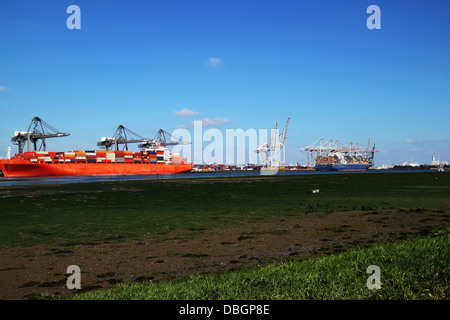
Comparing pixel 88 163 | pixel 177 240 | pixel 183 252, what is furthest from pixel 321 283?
pixel 88 163

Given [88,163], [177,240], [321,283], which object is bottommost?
[177,240]

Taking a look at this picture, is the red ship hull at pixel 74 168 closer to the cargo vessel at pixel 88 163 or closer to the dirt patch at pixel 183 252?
the cargo vessel at pixel 88 163

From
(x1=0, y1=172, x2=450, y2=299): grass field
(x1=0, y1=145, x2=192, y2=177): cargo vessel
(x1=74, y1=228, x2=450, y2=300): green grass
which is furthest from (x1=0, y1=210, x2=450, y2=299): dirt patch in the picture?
(x1=0, y1=145, x2=192, y2=177): cargo vessel

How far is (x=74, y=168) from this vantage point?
96.1 meters

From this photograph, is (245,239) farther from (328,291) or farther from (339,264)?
(328,291)

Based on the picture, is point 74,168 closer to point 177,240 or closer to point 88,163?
point 88,163

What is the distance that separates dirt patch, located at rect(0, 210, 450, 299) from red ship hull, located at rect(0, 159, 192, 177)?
8744 cm

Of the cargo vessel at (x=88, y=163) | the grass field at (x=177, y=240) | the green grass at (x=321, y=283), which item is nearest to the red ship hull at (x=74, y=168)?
the cargo vessel at (x=88, y=163)

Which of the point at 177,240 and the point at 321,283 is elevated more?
the point at 321,283

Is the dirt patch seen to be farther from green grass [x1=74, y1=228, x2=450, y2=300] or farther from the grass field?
green grass [x1=74, y1=228, x2=450, y2=300]

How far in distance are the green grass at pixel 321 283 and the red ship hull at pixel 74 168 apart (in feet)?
304

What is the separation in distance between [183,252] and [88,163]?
99.0 metres

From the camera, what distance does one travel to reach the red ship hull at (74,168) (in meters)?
89.1
